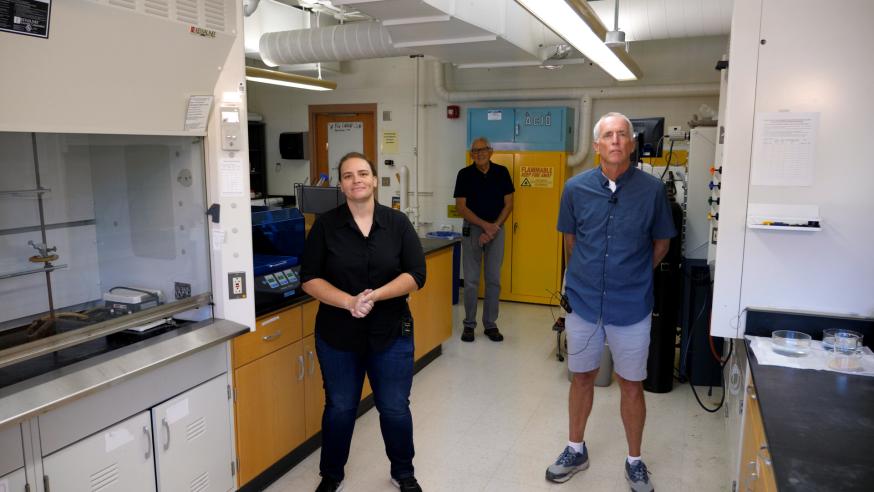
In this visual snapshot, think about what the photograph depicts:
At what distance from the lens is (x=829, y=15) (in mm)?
2094

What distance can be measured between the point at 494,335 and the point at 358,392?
7.79 ft

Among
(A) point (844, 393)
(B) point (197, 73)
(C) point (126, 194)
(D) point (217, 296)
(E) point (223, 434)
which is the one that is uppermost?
(B) point (197, 73)

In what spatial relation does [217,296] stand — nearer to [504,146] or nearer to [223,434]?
[223,434]

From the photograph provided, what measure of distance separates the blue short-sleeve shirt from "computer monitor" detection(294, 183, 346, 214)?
1.94 meters

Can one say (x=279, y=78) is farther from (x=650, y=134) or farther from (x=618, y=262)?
(x=618, y=262)

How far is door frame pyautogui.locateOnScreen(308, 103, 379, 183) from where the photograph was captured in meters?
6.72

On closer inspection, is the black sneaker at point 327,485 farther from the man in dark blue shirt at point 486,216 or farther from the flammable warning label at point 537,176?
the flammable warning label at point 537,176

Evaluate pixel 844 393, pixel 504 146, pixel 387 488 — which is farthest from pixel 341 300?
pixel 504 146

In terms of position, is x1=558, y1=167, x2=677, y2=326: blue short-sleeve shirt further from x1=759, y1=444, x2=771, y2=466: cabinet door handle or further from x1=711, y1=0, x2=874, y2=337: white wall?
x1=759, y1=444, x2=771, y2=466: cabinet door handle

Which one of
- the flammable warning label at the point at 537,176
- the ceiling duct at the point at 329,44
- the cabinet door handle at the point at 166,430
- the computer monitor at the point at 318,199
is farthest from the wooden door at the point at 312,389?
the flammable warning label at the point at 537,176

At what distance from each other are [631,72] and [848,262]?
268 cm

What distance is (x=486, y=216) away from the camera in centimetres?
480

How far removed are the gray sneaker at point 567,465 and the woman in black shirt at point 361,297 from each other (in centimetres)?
70

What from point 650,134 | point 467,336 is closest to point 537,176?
point 650,134
